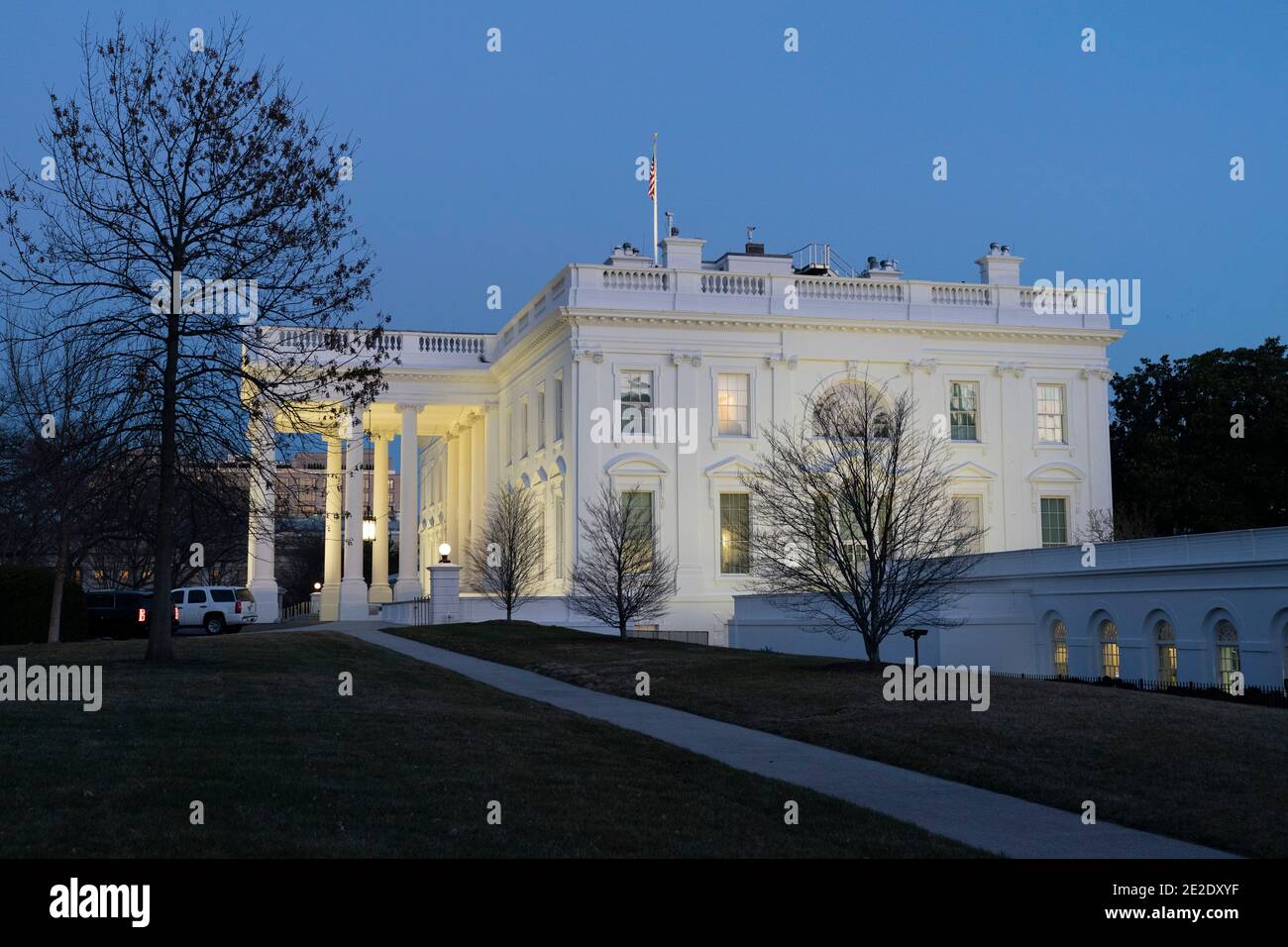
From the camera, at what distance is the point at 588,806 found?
11719 millimetres

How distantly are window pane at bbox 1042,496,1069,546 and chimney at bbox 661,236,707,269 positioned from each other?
17127mm

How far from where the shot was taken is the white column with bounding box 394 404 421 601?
58.2m

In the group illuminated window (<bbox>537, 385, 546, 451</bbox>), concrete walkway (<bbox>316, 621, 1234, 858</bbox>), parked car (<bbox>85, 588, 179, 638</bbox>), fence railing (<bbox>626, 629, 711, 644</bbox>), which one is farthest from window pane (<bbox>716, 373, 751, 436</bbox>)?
concrete walkway (<bbox>316, 621, 1234, 858</bbox>)

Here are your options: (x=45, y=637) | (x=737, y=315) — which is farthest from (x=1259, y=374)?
(x=45, y=637)

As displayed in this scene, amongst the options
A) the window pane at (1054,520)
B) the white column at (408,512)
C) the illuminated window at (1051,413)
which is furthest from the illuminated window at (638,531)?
the illuminated window at (1051,413)

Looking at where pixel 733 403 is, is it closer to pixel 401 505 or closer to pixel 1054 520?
pixel 1054 520

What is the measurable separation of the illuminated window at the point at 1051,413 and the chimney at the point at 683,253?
15342 mm

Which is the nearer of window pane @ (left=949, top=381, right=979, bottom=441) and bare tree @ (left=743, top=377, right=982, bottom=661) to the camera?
bare tree @ (left=743, top=377, right=982, bottom=661)

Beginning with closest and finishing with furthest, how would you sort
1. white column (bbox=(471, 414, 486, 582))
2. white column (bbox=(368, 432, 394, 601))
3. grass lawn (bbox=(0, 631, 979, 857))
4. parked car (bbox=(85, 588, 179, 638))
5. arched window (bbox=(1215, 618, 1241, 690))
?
grass lawn (bbox=(0, 631, 979, 857)), arched window (bbox=(1215, 618, 1241, 690)), parked car (bbox=(85, 588, 179, 638)), white column (bbox=(368, 432, 394, 601)), white column (bbox=(471, 414, 486, 582))

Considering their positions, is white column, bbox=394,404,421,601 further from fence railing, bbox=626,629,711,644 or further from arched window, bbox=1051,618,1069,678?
arched window, bbox=1051,618,1069,678

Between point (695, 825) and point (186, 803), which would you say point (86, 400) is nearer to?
point (186, 803)

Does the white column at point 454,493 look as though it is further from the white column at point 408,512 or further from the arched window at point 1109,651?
the arched window at point 1109,651
